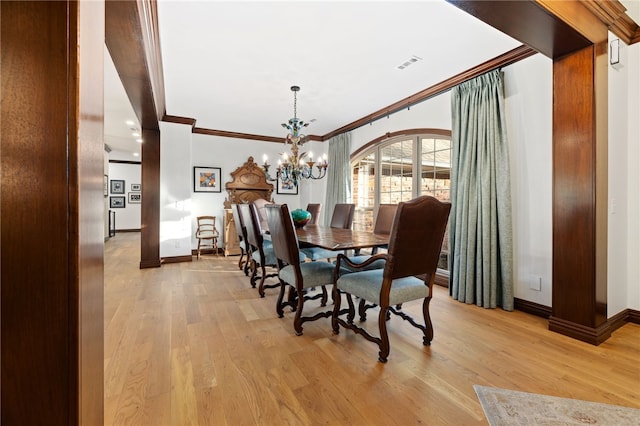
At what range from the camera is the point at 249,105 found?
4.46 meters

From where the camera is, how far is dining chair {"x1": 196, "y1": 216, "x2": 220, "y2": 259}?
18.8 feet

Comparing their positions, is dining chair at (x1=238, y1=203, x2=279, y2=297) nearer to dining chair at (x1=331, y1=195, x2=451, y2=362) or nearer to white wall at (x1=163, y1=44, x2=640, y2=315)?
dining chair at (x1=331, y1=195, x2=451, y2=362)

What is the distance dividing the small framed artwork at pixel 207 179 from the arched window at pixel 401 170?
108 inches

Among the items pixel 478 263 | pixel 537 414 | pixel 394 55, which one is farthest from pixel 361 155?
pixel 537 414

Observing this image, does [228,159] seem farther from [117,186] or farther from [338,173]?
Answer: [117,186]

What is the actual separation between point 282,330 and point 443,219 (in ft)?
5.08

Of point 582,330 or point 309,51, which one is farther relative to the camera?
point 309,51

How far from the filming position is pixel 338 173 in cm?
579

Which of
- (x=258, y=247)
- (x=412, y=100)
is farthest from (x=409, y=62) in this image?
(x=258, y=247)

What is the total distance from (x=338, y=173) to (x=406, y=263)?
3965 millimetres

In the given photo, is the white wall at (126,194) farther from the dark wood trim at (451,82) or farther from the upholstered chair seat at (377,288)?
the upholstered chair seat at (377,288)

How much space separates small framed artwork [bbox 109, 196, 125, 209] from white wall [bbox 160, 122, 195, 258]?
6432 millimetres

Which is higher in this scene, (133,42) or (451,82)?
(451,82)

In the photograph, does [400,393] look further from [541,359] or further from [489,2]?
[489,2]
